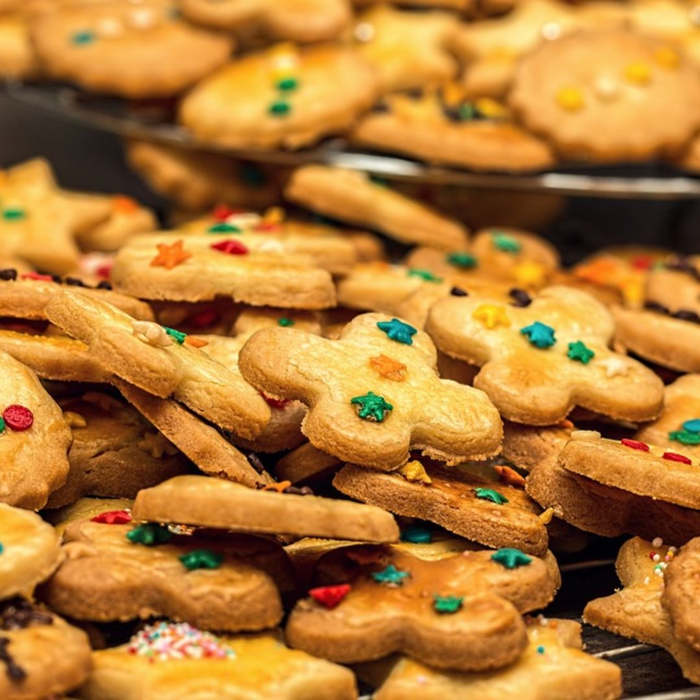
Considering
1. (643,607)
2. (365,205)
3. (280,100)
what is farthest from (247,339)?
(280,100)

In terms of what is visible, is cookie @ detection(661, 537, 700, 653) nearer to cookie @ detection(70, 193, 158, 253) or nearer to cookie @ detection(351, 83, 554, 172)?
cookie @ detection(351, 83, 554, 172)

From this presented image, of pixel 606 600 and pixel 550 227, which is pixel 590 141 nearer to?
pixel 550 227

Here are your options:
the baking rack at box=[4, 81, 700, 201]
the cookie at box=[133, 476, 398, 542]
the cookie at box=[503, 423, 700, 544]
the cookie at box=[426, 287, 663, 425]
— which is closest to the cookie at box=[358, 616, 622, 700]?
the cookie at box=[133, 476, 398, 542]

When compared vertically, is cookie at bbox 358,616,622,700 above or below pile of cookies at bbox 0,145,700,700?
below

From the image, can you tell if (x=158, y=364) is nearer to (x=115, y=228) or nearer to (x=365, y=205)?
(x=365, y=205)

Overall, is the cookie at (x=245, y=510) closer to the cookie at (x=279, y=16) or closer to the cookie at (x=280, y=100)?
the cookie at (x=280, y=100)

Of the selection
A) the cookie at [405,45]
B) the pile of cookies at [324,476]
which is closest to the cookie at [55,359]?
the pile of cookies at [324,476]
